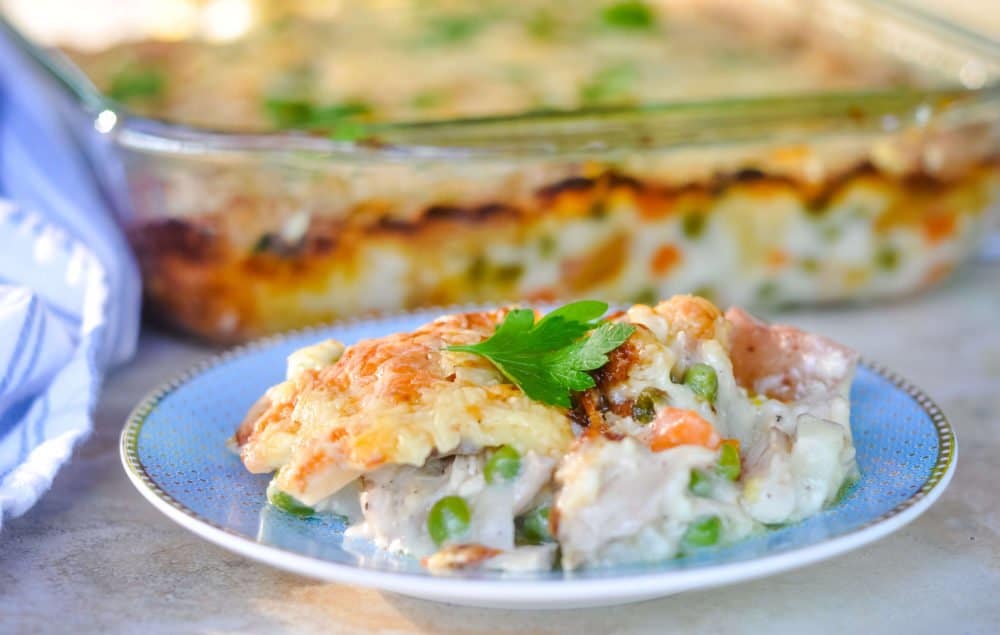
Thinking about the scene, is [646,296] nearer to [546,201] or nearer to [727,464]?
[546,201]

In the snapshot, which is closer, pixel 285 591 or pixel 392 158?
pixel 285 591

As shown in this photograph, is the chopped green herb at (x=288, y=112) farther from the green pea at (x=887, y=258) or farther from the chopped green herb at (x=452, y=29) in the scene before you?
the green pea at (x=887, y=258)

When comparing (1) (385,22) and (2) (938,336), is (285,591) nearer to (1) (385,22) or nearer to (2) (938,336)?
(2) (938,336)

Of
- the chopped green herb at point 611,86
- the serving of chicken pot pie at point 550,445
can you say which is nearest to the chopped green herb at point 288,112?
the chopped green herb at point 611,86

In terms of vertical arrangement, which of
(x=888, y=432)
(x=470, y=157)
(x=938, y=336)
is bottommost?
(x=938, y=336)

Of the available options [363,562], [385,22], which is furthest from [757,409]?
[385,22]

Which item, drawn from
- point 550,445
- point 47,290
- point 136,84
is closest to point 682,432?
point 550,445
